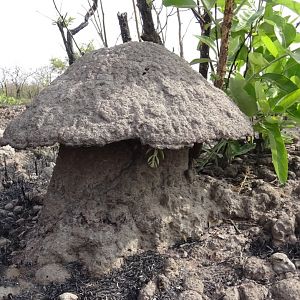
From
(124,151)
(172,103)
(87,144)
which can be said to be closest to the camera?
(87,144)

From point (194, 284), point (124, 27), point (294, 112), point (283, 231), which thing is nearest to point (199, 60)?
point (294, 112)

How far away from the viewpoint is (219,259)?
212 cm

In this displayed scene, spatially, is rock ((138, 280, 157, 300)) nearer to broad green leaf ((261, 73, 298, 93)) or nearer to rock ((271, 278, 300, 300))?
rock ((271, 278, 300, 300))

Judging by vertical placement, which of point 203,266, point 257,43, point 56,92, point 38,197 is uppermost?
point 257,43

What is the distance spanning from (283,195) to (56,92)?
1.13m

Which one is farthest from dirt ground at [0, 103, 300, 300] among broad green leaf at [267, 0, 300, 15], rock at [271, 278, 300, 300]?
broad green leaf at [267, 0, 300, 15]

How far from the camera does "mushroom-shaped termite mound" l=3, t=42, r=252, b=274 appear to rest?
6.51ft

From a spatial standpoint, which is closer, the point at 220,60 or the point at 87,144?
the point at 87,144

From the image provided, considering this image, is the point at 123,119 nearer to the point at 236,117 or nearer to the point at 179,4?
the point at 236,117

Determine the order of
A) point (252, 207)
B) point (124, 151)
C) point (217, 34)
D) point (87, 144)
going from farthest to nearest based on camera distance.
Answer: point (217, 34) < point (252, 207) < point (124, 151) < point (87, 144)

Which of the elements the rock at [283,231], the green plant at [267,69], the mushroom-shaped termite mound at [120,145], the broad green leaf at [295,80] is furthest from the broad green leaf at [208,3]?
the rock at [283,231]

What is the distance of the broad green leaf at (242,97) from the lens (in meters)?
2.43

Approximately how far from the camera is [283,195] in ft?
8.02

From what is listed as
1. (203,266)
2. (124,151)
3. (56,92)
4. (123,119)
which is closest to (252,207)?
(203,266)
